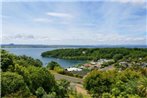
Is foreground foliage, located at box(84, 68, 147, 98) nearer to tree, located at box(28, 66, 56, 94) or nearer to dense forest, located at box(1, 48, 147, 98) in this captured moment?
dense forest, located at box(1, 48, 147, 98)

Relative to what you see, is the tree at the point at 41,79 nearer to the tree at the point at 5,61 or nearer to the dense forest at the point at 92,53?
the tree at the point at 5,61

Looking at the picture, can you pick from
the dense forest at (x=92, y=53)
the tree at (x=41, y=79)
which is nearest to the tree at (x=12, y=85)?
the tree at (x=41, y=79)

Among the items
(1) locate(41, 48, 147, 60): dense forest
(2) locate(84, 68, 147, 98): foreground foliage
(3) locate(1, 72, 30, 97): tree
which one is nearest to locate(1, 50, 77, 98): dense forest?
(3) locate(1, 72, 30, 97): tree

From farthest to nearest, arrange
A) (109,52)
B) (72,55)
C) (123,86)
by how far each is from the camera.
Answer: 1. (72,55)
2. (109,52)
3. (123,86)

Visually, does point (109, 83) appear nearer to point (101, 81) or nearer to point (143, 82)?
point (101, 81)

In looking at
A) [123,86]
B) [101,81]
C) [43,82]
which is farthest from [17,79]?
[101,81]

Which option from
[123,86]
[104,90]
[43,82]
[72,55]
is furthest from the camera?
[72,55]

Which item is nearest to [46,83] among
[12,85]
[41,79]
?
[41,79]

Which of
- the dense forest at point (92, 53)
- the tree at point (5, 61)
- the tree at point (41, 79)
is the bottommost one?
the dense forest at point (92, 53)

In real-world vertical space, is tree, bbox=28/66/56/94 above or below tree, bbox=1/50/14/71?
below

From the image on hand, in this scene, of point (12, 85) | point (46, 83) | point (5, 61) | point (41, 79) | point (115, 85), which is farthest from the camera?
point (115, 85)

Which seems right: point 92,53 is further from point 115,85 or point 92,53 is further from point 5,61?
point 5,61
